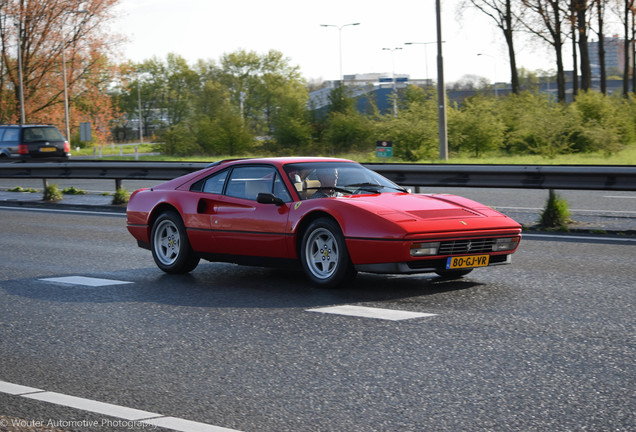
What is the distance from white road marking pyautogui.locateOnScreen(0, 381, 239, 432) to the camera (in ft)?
14.3

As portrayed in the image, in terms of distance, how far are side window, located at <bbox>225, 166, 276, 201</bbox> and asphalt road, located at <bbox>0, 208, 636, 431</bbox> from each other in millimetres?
897

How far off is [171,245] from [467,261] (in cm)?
350

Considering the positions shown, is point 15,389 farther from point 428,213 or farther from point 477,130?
point 477,130

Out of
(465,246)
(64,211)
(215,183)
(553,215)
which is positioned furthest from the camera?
(64,211)

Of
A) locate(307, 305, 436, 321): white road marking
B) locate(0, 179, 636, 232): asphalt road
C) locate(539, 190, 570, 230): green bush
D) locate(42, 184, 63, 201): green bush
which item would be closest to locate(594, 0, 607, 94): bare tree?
locate(0, 179, 636, 232): asphalt road

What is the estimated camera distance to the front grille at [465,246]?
8016mm

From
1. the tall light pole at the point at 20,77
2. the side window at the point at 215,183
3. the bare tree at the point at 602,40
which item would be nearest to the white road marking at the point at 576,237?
the side window at the point at 215,183

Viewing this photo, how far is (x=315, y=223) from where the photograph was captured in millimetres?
8430

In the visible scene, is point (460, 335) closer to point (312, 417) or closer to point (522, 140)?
point (312, 417)

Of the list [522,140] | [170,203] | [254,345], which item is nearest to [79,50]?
[522,140]

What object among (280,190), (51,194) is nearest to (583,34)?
(51,194)

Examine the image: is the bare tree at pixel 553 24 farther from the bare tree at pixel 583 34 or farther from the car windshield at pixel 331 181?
the car windshield at pixel 331 181

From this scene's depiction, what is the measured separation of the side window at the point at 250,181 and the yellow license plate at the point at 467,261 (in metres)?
2.07

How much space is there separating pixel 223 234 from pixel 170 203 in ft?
2.96
